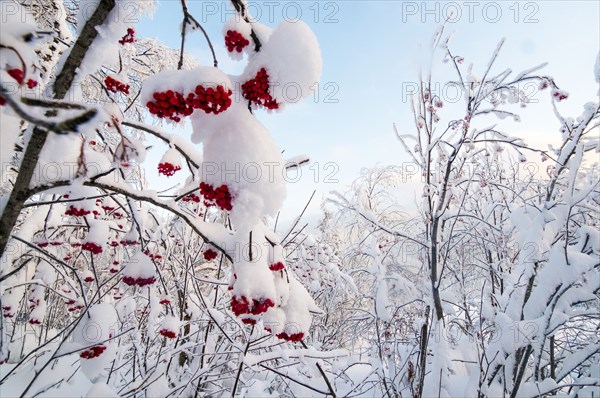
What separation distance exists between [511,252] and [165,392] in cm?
543

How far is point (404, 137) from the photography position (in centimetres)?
395

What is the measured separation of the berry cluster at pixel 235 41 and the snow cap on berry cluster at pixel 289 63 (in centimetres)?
9

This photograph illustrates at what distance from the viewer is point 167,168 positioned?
236 cm

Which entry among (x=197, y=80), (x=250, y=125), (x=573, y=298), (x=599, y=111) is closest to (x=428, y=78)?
(x=599, y=111)

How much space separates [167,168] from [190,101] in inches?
54.2

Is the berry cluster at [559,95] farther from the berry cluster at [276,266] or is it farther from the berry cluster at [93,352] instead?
the berry cluster at [93,352]

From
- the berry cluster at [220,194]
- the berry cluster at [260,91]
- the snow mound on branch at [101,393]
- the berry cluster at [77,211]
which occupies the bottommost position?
the snow mound on branch at [101,393]

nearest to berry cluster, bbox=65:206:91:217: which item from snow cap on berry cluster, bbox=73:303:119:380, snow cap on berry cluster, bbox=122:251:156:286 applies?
snow cap on berry cluster, bbox=122:251:156:286

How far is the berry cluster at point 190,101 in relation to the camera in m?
1.10

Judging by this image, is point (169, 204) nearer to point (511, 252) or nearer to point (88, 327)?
point (88, 327)

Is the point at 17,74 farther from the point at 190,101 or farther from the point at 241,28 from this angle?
the point at 241,28

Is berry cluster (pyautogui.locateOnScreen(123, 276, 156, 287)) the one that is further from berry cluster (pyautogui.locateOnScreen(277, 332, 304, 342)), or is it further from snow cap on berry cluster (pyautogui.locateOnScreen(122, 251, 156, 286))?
berry cluster (pyautogui.locateOnScreen(277, 332, 304, 342))

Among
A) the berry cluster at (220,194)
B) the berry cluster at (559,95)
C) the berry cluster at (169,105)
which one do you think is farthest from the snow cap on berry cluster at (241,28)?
the berry cluster at (559,95)

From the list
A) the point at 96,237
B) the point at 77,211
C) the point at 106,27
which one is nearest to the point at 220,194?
the point at 106,27
